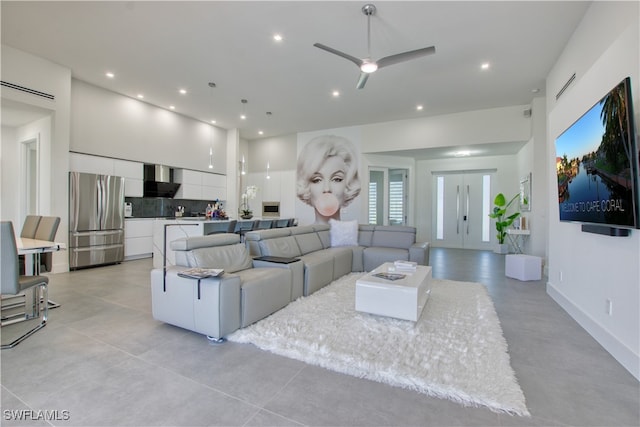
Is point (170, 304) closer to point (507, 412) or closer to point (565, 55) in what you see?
point (507, 412)

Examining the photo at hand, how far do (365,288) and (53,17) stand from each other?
202 inches

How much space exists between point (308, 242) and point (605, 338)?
11.7ft

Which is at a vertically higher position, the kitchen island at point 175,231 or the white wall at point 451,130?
the white wall at point 451,130

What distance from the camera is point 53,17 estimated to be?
367 centimetres

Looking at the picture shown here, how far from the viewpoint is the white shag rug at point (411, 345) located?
1.84 meters

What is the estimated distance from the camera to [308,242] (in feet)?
15.6

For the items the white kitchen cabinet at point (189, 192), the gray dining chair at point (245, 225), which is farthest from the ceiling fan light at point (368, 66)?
the white kitchen cabinet at point (189, 192)

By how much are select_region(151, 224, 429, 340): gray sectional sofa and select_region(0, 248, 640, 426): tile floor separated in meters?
0.24

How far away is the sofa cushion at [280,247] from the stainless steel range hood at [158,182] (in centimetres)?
441

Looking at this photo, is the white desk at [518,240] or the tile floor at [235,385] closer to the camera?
the tile floor at [235,385]

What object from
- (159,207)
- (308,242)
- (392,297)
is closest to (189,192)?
(159,207)

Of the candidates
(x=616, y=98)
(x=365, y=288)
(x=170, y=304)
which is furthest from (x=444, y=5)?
(x=170, y=304)

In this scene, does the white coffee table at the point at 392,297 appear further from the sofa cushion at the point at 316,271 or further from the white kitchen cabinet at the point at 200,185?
the white kitchen cabinet at the point at 200,185

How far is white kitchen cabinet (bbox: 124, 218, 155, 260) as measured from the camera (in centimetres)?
614
